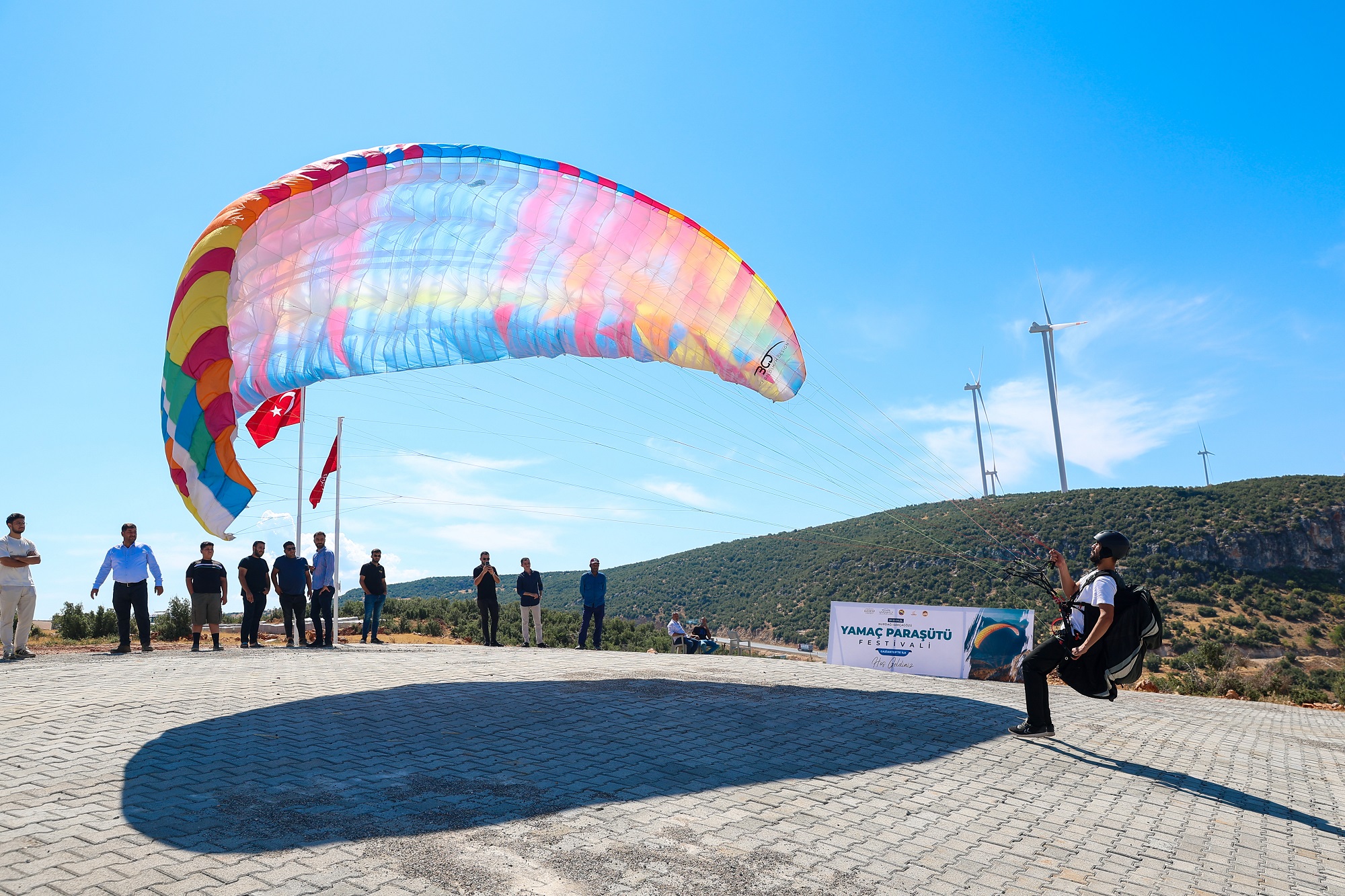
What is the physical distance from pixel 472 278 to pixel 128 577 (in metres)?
6.58

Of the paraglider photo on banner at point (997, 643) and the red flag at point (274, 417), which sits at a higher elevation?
the red flag at point (274, 417)

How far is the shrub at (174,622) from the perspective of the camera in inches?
700

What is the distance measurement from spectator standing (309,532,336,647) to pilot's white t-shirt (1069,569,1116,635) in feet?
37.4

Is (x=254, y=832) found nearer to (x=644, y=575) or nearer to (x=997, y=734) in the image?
(x=997, y=734)

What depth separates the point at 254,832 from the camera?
3799mm

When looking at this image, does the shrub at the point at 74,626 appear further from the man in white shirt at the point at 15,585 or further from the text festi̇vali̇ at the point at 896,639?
the text festi̇vali̇ at the point at 896,639

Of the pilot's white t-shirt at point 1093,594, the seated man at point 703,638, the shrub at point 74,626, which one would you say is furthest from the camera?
the seated man at point 703,638

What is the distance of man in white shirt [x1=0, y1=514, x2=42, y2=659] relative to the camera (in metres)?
10.5

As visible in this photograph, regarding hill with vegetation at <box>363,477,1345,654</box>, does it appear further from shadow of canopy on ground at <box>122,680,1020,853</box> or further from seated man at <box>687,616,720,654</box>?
shadow of canopy on ground at <box>122,680,1020,853</box>

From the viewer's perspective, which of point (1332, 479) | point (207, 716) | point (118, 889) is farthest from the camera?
point (1332, 479)

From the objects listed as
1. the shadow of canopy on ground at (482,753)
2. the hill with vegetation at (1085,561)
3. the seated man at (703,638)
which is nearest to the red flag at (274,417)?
the shadow of canopy on ground at (482,753)

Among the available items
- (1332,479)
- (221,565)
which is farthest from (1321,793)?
(1332,479)

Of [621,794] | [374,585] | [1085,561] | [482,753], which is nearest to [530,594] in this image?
[374,585]

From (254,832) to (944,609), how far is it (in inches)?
447
